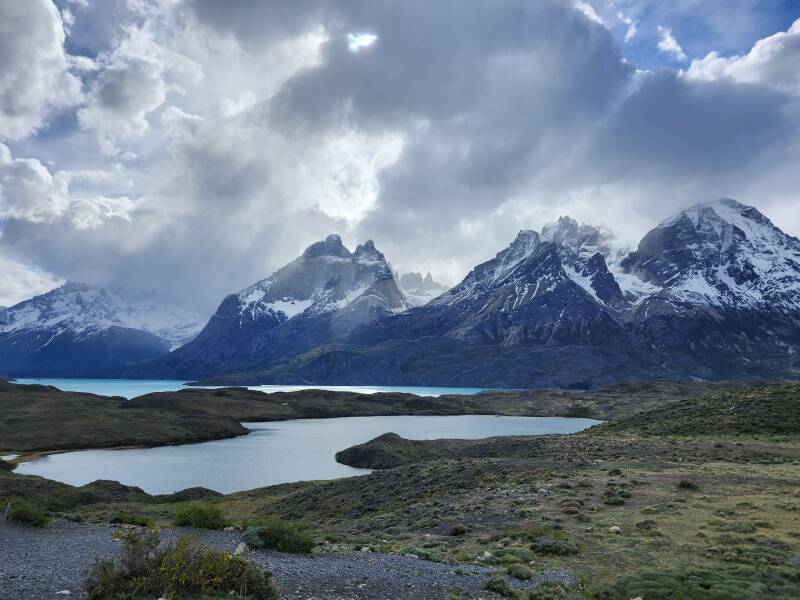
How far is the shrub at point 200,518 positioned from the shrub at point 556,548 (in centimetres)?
1528

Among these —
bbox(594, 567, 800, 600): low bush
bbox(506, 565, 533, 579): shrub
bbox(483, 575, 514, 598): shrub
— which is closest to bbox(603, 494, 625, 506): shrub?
bbox(594, 567, 800, 600): low bush

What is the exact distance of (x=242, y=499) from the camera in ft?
190

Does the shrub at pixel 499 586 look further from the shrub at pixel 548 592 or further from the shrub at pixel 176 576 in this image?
the shrub at pixel 176 576

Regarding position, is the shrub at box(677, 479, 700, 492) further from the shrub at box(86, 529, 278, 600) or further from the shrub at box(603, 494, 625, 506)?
the shrub at box(86, 529, 278, 600)

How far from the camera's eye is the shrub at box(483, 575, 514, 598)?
1680cm

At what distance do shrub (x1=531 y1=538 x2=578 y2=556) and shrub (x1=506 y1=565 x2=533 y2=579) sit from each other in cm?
408

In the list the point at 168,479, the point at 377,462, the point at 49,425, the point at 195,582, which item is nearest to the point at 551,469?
the point at 195,582

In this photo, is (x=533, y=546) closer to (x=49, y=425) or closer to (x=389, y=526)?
(x=389, y=526)

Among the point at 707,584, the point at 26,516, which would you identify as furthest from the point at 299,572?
the point at 26,516

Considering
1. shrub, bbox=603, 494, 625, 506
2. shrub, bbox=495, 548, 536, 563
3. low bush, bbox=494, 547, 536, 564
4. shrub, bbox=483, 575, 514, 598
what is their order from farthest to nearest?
shrub, bbox=603, 494, 625, 506 → shrub, bbox=495, 548, 536, 563 → low bush, bbox=494, 547, 536, 564 → shrub, bbox=483, 575, 514, 598

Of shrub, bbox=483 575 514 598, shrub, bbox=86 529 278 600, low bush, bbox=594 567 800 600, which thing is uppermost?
shrub, bbox=86 529 278 600

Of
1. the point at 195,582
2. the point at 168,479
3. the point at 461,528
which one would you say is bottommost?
the point at 168,479

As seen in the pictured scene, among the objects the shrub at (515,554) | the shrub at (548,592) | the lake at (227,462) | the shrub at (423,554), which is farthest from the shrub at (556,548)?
the lake at (227,462)

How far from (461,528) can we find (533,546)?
5.47 m
